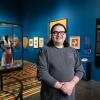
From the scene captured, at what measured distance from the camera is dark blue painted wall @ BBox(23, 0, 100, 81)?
16.6 feet

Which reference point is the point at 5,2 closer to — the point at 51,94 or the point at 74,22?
the point at 74,22

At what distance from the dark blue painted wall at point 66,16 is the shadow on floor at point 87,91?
14.2 inches

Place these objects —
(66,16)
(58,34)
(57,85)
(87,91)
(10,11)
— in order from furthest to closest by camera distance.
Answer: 1. (10,11)
2. (66,16)
3. (87,91)
4. (58,34)
5. (57,85)

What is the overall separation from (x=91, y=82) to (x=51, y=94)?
3.87 meters

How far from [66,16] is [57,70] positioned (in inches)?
188

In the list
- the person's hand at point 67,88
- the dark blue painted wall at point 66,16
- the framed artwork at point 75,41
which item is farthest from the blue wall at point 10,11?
the person's hand at point 67,88

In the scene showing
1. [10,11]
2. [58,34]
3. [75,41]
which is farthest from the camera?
[10,11]

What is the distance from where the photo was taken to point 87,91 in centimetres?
406

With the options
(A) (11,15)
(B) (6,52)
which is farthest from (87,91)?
(A) (11,15)

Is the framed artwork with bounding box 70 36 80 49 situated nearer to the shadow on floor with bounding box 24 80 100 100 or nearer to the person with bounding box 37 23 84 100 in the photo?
the shadow on floor with bounding box 24 80 100 100

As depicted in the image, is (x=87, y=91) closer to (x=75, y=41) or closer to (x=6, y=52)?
(x=75, y=41)

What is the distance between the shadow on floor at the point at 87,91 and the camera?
3.61m

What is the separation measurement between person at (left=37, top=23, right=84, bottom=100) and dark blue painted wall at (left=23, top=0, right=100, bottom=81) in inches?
151

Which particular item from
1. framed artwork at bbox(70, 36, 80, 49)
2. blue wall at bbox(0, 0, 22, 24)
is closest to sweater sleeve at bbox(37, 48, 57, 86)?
framed artwork at bbox(70, 36, 80, 49)
